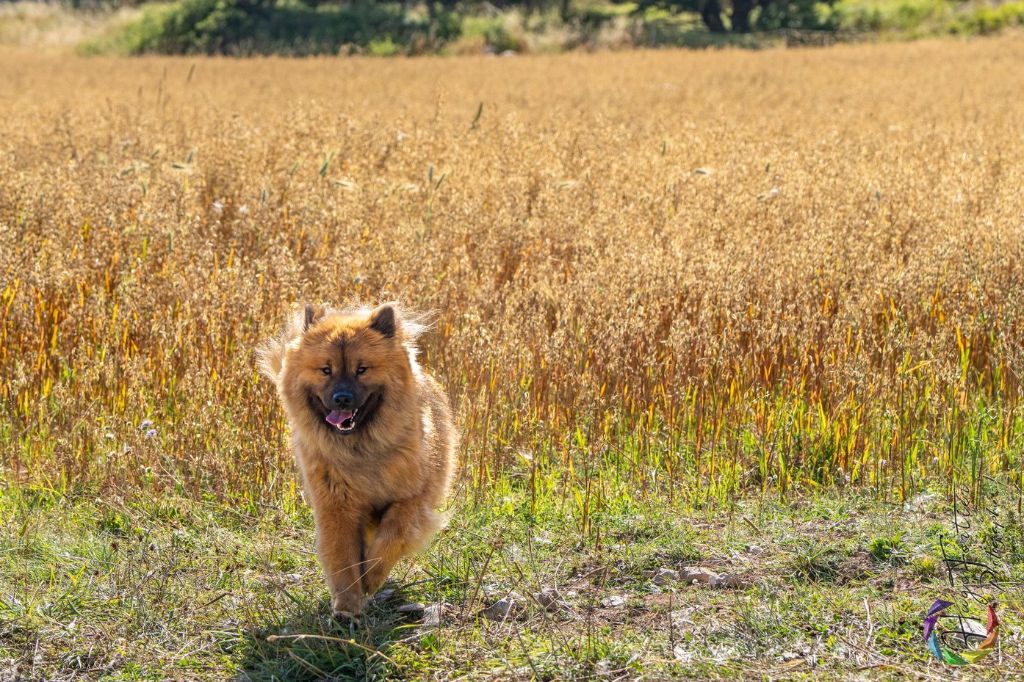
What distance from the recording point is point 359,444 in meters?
3.76

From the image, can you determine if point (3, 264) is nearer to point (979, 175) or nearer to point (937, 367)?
point (937, 367)

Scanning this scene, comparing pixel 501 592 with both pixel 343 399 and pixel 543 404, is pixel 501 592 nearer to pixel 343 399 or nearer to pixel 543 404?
pixel 343 399

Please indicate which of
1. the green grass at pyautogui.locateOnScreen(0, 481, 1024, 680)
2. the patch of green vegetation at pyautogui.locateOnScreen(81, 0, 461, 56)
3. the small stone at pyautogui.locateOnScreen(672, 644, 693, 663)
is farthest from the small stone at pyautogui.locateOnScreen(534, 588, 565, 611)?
the patch of green vegetation at pyautogui.locateOnScreen(81, 0, 461, 56)

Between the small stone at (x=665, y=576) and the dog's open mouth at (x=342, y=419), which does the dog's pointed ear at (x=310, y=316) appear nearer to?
the dog's open mouth at (x=342, y=419)

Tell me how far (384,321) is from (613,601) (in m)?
1.24

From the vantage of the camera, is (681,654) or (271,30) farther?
(271,30)

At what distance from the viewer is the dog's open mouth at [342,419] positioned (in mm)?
3602

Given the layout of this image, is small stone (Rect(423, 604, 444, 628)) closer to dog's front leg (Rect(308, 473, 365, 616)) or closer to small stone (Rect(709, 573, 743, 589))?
dog's front leg (Rect(308, 473, 365, 616))

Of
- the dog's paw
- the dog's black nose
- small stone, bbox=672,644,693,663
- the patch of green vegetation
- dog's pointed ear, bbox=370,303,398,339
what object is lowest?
small stone, bbox=672,644,693,663

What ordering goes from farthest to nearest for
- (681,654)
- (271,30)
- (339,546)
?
(271,30) < (339,546) < (681,654)

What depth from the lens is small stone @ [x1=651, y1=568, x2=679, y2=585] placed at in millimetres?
A: 3872

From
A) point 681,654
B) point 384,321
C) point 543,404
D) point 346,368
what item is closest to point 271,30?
point 543,404

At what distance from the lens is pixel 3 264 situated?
5871 mm

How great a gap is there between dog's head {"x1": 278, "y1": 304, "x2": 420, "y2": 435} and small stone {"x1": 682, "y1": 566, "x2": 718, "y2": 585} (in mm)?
Result: 1197
